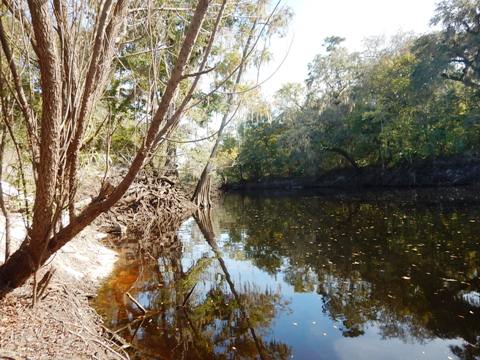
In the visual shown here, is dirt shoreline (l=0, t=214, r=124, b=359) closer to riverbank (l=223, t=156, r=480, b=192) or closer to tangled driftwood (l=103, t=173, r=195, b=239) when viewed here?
tangled driftwood (l=103, t=173, r=195, b=239)

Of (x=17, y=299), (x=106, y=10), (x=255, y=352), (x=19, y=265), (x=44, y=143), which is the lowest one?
(x=255, y=352)

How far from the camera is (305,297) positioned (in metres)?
5.45

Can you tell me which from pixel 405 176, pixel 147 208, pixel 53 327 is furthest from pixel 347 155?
pixel 53 327

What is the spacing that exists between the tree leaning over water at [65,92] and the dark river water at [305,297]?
72.1 inches

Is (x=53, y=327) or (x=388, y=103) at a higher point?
(x=388, y=103)

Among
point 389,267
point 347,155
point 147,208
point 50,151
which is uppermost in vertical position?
point 347,155

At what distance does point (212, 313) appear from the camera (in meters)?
4.84

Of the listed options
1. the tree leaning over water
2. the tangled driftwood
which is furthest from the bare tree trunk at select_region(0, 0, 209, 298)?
the tangled driftwood

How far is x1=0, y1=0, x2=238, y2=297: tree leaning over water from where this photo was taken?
2578 mm

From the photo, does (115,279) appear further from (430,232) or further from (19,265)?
(430,232)

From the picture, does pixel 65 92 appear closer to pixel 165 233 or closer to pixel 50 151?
pixel 50 151

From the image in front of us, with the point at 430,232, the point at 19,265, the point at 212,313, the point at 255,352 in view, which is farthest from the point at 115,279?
the point at 430,232

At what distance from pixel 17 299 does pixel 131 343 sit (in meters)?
1.32

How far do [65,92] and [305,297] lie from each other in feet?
14.8
